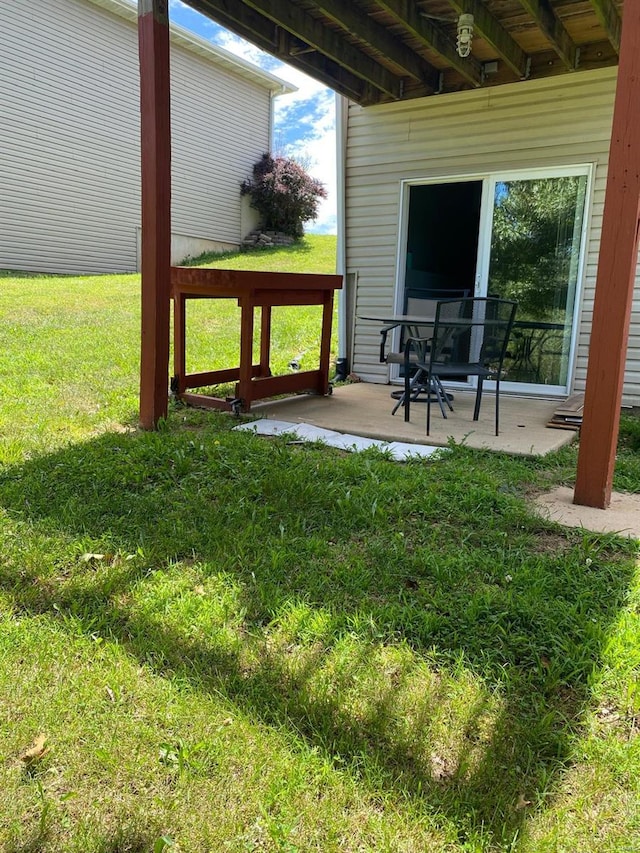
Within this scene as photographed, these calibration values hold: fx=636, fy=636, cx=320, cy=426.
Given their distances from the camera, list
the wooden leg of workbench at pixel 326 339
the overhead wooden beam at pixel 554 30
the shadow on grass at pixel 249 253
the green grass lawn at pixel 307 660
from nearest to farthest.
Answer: the green grass lawn at pixel 307 660 → the overhead wooden beam at pixel 554 30 → the wooden leg of workbench at pixel 326 339 → the shadow on grass at pixel 249 253

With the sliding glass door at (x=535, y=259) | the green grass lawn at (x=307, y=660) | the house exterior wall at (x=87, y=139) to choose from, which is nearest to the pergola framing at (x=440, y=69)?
the green grass lawn at (x=307, y=660)

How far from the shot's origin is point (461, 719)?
1566 mm

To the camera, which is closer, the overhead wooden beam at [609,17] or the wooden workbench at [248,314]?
the overhead wooden beam at [609,17]

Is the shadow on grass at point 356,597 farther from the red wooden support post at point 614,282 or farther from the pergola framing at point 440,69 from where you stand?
the pergola framing at point 440,69

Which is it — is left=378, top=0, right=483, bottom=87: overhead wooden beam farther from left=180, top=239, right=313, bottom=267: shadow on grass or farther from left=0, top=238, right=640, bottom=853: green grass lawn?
left=180, top=239, right=313, bottom=267: shadow on grass

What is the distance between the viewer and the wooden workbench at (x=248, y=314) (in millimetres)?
4309

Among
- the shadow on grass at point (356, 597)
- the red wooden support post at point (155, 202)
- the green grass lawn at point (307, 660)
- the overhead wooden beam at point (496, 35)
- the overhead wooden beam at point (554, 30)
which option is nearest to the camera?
the green grass lawn at point (307, 660)

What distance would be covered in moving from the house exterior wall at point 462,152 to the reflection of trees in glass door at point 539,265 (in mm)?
150

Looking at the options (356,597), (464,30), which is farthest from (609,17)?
(356,597)

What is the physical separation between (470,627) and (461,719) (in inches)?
15.5

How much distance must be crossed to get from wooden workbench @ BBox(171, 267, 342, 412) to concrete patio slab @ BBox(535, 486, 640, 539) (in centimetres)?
229

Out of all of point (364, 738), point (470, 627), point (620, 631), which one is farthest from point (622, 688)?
point (364, 738)

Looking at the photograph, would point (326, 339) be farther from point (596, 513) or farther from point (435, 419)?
point (596, 513)

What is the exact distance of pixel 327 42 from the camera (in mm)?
4785
